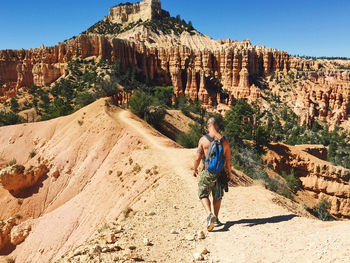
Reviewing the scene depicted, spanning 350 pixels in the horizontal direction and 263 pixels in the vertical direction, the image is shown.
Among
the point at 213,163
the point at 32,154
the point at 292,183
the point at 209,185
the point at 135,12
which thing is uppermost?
the point at 135,12

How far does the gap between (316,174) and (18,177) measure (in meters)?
25.8

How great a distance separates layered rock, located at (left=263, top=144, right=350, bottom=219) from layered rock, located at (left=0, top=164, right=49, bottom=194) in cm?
2215

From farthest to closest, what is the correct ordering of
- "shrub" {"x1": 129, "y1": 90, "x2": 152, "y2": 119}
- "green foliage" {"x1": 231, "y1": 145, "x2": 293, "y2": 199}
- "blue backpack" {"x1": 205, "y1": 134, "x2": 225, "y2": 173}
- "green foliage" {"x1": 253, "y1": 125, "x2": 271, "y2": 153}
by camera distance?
"green foliage" {"x1": 253, "y1": 125, "x2": 271, "y2": 153} < "shrub" {"x1": 129, "y1": 90, "x2": 152, "y2": 119} < "green foliage" {"x1": 231, "y1": 145, "x2": 293, "y2": 199} < "blue backpack" {"x1": 205, "y1": 134, "x2": 225, "y2": 173}

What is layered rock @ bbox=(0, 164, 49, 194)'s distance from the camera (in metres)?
13.5

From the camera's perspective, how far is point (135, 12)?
95.4 m

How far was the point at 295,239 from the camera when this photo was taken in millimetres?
4766

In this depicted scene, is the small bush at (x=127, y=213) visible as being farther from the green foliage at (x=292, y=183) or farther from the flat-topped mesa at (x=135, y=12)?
the flat-topped mesa at (x=135, y=12)

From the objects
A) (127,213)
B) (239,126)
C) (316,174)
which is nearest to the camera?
(127,213)

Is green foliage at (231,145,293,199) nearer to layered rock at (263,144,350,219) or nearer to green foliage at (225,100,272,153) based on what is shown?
green foliage at (225,100,272,153)

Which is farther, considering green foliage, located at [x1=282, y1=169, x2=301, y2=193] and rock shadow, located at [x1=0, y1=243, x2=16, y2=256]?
green foliage, located at [x1=282, y1=169, x2=301, y2=193]

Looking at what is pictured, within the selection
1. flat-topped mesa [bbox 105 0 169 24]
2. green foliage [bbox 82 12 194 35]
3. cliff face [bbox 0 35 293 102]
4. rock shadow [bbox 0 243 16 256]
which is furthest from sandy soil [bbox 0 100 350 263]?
flat-topped mesa [bbox 105 0 169 24]

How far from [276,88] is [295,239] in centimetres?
6734

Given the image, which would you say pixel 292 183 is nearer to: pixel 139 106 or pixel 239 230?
pixel 139 106

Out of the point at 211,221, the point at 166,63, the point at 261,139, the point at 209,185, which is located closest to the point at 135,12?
the point at 166,63
